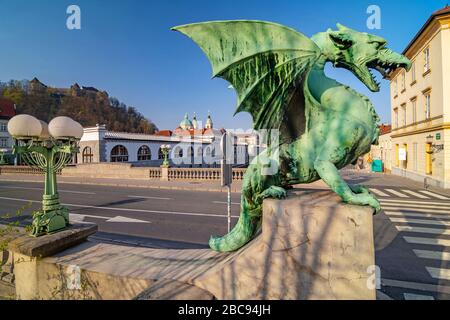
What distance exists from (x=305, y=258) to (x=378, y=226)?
269 inches

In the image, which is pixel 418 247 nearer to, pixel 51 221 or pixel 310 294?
pixel 310 294

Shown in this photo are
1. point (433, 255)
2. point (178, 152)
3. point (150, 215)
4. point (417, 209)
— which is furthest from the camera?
point (178, 152)

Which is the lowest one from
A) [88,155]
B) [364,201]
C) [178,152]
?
[364,201]

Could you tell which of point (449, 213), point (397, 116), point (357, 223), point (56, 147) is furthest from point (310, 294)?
point (397, 116)

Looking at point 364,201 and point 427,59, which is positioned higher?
point 427,59

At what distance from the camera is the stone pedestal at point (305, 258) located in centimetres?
191

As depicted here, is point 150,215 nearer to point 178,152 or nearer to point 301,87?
point 301,87

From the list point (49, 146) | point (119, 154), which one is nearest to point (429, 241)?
point (49, 146)

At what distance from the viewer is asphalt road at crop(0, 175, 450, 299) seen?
4.34 meters

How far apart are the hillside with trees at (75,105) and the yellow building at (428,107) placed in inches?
2394

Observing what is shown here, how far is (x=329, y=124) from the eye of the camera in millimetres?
2279

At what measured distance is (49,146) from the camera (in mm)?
4281

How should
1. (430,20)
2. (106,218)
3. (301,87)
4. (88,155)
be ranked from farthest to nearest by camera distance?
1. (88,155)
2. (430,20)
3. (106,218)
4. (301,87)
